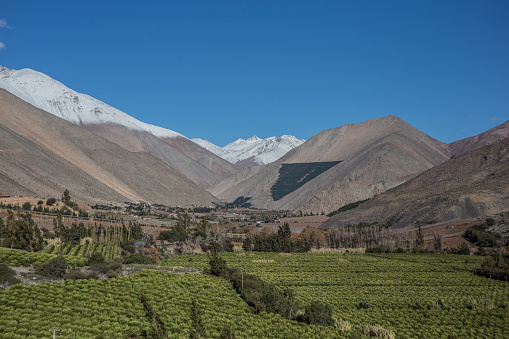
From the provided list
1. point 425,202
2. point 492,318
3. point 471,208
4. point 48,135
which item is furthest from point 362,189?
point 492,318

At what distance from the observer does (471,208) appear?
91125 mm

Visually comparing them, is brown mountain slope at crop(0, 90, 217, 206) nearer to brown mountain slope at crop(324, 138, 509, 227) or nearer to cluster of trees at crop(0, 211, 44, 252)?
cluster of trees at crop(0, 211, 44, 252)

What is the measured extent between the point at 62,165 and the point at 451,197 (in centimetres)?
10424


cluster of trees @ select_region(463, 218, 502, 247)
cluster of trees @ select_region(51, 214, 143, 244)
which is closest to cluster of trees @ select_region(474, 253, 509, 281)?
cluster of trees @ select_region(463, 218, 502, 247)

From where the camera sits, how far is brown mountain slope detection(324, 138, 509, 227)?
9156 centimetres

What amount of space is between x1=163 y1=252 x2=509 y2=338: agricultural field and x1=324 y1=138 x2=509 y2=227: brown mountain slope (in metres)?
25.7

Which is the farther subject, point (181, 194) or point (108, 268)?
point (181, 194)

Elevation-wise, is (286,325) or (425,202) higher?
(425,202)

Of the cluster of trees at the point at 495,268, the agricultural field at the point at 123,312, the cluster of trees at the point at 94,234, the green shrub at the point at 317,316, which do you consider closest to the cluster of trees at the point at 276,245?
the cluster of trees at the point at 94,234

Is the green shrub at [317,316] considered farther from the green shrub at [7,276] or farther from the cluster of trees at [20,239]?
the cluster of trees at [20,239]

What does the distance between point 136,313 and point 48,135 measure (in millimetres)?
150484

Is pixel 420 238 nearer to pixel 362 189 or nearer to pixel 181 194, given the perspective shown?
pixel 362 189

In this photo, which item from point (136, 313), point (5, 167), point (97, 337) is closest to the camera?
point (97, 337)

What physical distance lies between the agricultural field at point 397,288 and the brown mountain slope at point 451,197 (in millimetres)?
25659
